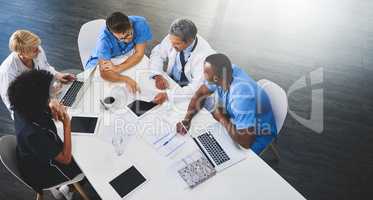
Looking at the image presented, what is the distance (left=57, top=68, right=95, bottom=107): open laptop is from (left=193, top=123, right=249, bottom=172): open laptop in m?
0.97

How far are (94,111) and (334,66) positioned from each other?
9.94 ft

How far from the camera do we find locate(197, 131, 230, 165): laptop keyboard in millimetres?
2291

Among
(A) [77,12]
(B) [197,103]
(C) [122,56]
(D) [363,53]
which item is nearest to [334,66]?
(D) [363,53]

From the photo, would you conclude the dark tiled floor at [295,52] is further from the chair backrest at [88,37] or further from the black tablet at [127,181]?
the black tablet at [127,181]

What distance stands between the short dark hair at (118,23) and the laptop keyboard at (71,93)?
0.51 m

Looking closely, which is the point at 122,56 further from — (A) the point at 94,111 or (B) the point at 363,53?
(B) the point at 363,53

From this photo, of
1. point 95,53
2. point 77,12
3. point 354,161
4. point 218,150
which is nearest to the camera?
point 218,150

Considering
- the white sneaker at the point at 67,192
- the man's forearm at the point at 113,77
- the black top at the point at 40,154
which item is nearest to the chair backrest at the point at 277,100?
the man's forearm at the point at 113,77

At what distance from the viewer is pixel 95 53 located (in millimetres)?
2924

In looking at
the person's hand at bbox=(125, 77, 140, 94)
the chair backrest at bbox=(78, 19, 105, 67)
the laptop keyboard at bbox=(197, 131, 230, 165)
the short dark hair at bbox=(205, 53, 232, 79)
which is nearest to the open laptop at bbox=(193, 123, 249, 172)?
the laptop keyboard at bbox=(197, 131, 230, 165)

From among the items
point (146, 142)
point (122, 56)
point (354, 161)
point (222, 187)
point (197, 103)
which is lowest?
point (354, 161)

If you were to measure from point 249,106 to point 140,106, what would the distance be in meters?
0.82

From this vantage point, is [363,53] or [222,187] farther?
[363,53]

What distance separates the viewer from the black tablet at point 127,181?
2.14 meters
